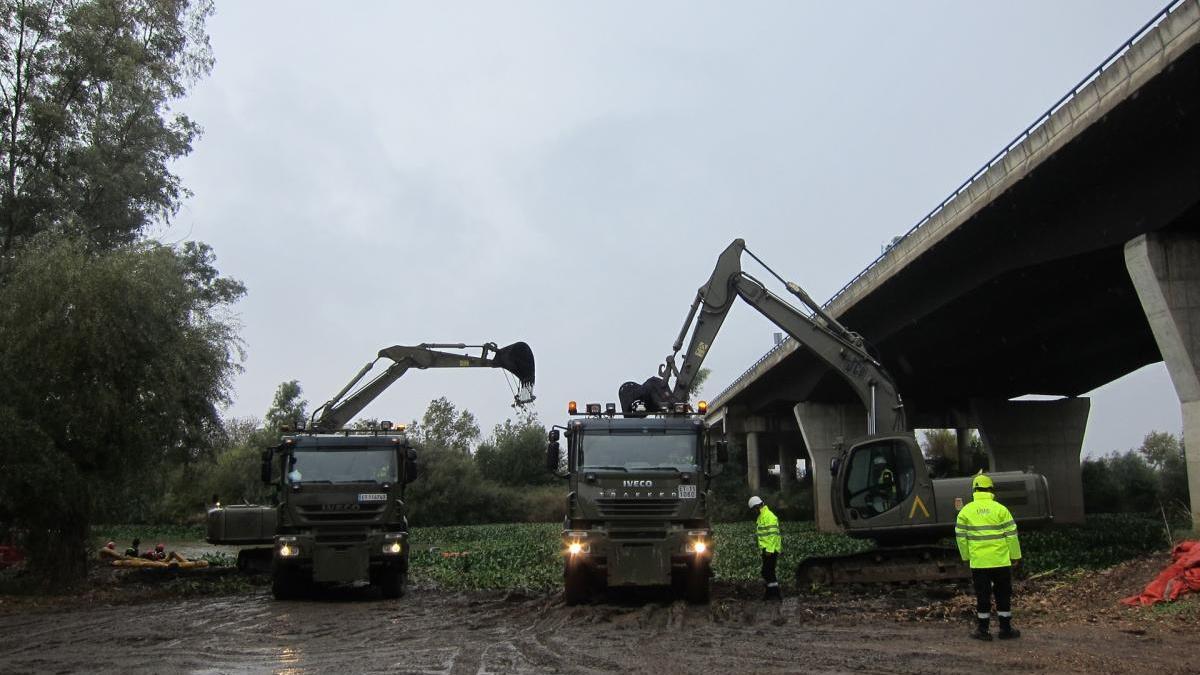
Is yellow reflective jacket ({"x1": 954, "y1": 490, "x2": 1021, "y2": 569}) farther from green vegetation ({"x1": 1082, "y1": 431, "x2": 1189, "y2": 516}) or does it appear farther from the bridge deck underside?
green vegetation ({"x1": 1082, "y1": 431, "x2": 1189, "y2": 516})

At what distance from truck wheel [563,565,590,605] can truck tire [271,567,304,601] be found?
17.1ft

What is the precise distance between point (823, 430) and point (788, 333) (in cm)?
2430

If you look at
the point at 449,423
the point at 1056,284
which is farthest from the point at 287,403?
the point at 1056,284

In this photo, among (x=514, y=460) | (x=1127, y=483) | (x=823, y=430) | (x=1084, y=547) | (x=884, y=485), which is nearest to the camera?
(x=884, y=485)

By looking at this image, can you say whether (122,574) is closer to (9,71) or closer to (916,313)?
(9,71)

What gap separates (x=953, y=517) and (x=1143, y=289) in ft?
17.9

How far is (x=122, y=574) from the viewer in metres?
22.2

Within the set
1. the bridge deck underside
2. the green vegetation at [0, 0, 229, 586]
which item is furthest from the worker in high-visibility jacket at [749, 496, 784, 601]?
the green vegetation at [0, 0, 229, 586]

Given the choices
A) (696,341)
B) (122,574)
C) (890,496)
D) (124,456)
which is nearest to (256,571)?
(122,574)

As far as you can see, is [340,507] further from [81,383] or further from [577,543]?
[81,383]

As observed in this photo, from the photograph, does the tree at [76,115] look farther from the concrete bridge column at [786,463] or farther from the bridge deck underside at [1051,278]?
the concrete bridge column at [786,463]

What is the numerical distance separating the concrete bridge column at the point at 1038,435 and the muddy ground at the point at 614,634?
88.3 ft

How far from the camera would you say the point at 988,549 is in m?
11.0

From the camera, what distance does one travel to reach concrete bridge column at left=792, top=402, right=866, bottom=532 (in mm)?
43188
